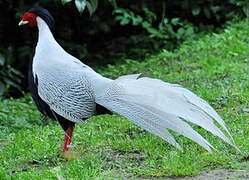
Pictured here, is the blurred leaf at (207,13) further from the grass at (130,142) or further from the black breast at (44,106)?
the black breast at (44,106)

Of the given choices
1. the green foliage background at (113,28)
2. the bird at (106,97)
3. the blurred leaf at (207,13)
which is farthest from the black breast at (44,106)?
the blurred leaf at (207,13)

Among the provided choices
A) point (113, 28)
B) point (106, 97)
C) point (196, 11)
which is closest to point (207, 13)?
point (196, 11)

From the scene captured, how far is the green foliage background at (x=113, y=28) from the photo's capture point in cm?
1077

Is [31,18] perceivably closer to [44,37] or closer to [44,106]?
[44,37]

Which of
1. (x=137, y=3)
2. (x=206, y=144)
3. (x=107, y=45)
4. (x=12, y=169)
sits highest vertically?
(x=206, y=144)

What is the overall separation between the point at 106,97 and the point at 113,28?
7067 mm

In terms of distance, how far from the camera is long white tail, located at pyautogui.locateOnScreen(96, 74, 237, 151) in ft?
15.8

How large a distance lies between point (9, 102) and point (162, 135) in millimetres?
4302

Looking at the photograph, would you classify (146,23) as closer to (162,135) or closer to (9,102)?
(9,102)

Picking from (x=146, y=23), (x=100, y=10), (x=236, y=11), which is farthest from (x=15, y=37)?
(x=236, y=11)

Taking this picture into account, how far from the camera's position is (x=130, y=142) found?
562 centimetres

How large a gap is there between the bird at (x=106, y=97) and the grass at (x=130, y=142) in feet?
0.55

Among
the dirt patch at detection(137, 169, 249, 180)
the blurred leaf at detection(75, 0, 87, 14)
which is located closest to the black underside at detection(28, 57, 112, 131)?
the dirt patch at detection(137, 169, 249, 180)

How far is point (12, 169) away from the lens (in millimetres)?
5188
